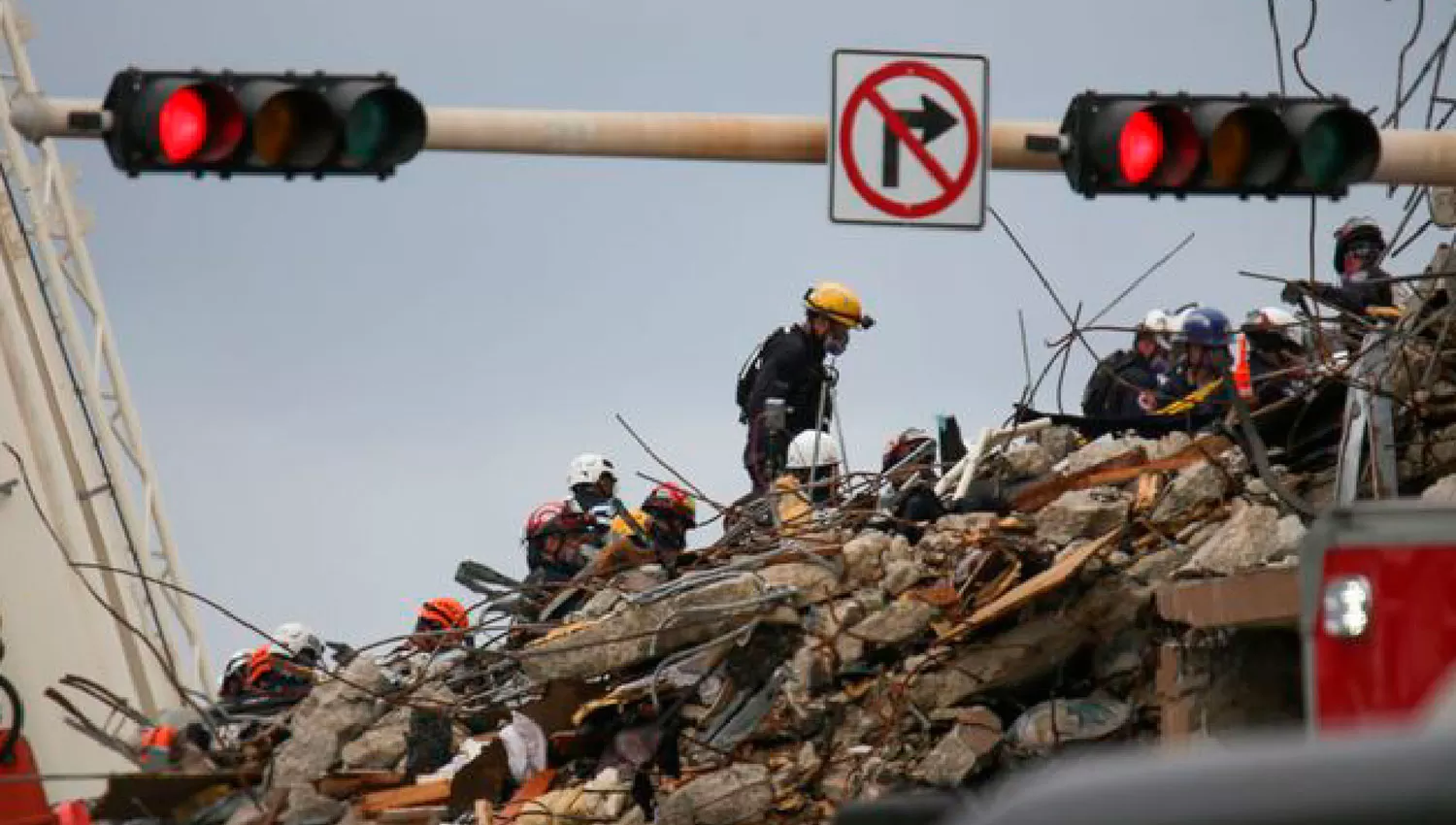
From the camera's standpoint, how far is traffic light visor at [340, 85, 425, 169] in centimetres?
1080

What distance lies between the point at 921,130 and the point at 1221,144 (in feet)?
3.54

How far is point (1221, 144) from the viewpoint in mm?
10953

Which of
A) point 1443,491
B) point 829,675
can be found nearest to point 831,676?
point 829,675

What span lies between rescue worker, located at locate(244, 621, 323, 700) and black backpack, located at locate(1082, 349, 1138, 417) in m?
4.98

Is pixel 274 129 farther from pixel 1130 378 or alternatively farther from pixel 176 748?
pixel 1130 378

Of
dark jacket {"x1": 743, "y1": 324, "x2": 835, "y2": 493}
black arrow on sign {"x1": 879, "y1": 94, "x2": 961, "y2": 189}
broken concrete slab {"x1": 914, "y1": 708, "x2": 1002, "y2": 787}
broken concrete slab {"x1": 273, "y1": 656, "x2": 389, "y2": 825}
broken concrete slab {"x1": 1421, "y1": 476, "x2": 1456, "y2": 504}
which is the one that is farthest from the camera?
dark jacket {"x1": 743, "y1": 324, "x2": 835, "y2": 493}

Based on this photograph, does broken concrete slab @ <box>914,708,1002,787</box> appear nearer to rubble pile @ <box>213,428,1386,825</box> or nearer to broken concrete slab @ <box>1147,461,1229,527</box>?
rubble pile @ <box>213,428,1386,825</box>

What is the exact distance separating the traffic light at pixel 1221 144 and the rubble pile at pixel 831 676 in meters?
2.76

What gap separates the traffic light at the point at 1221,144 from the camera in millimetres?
10945

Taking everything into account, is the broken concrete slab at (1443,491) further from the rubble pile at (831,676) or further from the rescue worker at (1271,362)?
the rescue worker at (1271,362)

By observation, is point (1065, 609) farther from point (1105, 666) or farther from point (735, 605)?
point (735, 605)

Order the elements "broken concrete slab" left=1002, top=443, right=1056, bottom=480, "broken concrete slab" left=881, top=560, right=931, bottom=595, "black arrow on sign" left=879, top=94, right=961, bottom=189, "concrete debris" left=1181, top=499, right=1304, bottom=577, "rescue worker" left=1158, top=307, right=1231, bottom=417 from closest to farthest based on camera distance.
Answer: "black arrow on sign" left=879, top=94, right=961, bottom=189 → "concrete debris" left=1181, top=499, right=1304, bottom=577 → "broken concrete slab" left=881, top=560, right=931, bottom=595 → "rescue worker" left=1158, top=307, right=1231, bottom=417 → "broken concrete slab" left=1002, top=443, right=1056, bottom=480

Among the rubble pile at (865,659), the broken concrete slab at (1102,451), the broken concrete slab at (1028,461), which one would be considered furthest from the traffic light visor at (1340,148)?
the broken concrete slab at (1028,461)

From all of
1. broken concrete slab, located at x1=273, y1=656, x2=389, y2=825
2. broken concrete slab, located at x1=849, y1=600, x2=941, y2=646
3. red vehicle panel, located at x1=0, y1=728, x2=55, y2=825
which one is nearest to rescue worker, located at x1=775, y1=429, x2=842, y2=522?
broken concrete slab, located at x1=273, y1=656, x2=389, y2=825
